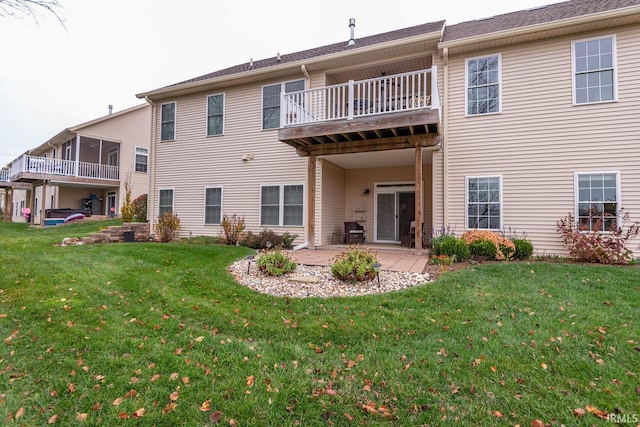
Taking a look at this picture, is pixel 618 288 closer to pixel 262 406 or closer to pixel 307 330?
pixel 307 330

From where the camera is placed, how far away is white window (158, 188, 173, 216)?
12.1 m

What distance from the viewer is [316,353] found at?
123 inches

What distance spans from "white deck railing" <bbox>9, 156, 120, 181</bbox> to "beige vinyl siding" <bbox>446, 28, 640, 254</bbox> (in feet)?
62.4

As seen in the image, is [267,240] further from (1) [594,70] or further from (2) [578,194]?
(1) [594,70]

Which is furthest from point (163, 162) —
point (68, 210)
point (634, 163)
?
point (634, 163)

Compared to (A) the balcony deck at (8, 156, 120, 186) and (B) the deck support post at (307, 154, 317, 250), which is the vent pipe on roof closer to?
(B) the deck support post at (307, 154, 317, 250)

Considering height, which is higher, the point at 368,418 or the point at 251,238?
the point at 251,238

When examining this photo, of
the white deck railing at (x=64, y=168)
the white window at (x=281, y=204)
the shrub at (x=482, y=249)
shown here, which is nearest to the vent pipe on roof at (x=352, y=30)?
the white window at (x=281, y=204)

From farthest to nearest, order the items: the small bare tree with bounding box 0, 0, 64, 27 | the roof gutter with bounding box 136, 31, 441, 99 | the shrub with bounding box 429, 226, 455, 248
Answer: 1. the roof gutter with bounding box 136, 31, 441, 99
2. the shrub with bounding box 429, 226, 455, 248
3. the small bare tree with bounding box 0, 0, 64, 27

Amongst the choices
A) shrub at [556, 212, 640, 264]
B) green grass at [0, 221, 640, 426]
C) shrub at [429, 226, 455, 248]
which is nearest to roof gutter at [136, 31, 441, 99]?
shrub at [429, 226, 455, 248]

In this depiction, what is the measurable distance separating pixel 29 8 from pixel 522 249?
1029 cm

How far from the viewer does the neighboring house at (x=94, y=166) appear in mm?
16984

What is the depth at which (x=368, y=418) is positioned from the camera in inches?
87.4

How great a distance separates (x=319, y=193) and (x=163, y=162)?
6.87m
